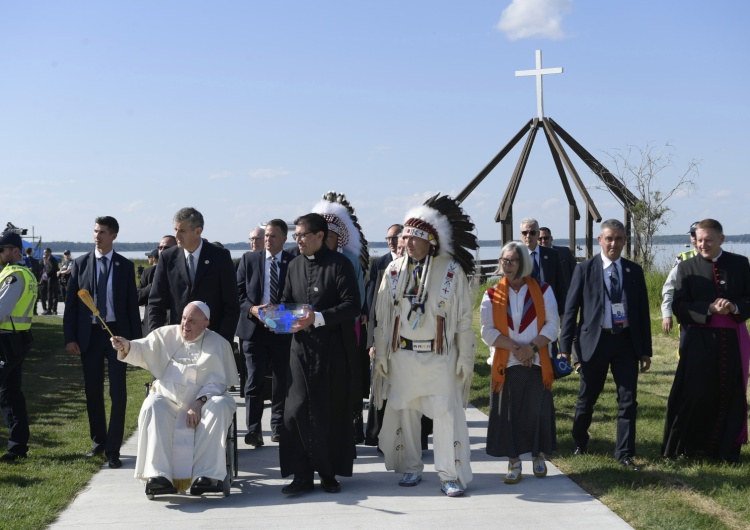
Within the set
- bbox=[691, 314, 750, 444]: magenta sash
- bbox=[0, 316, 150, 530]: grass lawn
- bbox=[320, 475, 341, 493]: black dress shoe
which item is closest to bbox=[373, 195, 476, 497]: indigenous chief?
bbox=[320, 475, 341, 493]: black dress shoe

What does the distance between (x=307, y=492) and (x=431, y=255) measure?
1948mm

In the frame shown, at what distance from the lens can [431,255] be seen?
6566 mm

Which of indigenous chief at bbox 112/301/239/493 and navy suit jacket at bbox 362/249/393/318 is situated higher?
navy suit jacket at bbox 362/249/393/318

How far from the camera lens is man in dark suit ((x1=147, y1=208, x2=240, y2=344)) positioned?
7074 mm

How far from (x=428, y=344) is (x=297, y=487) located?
1381 millimetres

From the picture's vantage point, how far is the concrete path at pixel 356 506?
18.2 feet

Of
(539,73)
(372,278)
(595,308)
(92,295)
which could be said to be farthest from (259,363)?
(539,73)

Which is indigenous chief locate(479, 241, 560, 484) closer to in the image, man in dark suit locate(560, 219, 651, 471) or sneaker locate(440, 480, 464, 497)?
sneaker locate(440, 480, 464, 497)

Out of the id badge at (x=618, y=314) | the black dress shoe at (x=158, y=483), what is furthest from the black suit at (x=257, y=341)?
the id badge at (x=618, y=314)

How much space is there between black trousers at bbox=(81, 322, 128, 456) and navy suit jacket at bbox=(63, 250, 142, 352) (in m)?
0.08

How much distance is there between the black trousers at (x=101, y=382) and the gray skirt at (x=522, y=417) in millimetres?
3079

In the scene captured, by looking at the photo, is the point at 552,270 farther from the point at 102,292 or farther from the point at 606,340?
the point at 102,292

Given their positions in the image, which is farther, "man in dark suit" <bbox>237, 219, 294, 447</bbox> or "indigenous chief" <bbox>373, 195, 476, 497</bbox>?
"man in dark suit" <bbox>237, 219, 294, 447</bbox>

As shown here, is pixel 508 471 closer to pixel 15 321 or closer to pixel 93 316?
pixel 93 316
